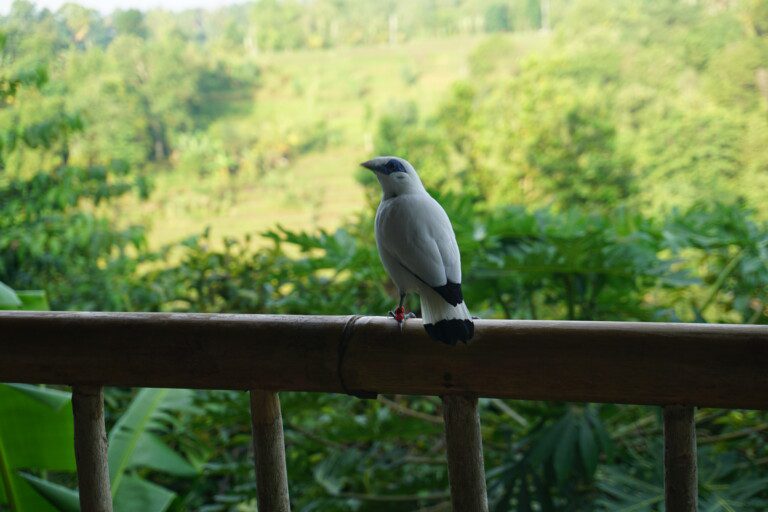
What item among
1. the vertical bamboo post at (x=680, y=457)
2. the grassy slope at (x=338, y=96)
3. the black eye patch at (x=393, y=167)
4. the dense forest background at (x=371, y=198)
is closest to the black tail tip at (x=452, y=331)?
the vertical bamboo post at (x=680, y=457)

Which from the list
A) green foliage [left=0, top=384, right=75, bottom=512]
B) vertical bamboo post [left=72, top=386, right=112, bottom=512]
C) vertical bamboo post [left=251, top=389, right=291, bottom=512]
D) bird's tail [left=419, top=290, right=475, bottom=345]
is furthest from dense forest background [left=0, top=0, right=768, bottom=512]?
bird's tail [left=419, top=290, right=475, bottom=345]

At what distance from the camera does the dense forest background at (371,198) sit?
1.35 m

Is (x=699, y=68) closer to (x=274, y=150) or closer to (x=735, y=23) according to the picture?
(x=735, y=23)

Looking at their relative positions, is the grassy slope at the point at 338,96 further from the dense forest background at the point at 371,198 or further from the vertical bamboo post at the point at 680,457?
the vertical bamboo post at the point at 680,457

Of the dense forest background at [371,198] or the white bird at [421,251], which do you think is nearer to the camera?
the white bird at [421,251]

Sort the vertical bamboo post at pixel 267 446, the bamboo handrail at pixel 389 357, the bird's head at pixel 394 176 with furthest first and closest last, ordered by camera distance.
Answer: the bird's head at pixel 394 176
the vertical bamboo post at pixel 267 446
the bamboo handrail at pixel 389 357

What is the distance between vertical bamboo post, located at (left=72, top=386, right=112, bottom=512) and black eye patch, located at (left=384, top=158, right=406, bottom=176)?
1.13ft

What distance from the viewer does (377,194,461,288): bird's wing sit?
2.26 ft

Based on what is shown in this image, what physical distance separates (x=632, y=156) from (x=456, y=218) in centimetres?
291

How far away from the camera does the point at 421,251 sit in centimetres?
71

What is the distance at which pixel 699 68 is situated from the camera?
4359 mm

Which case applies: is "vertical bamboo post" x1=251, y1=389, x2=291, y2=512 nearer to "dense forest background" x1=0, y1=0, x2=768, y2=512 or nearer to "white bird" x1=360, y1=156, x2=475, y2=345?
"white bird" x1=360, y1=156, x2=475, y2=345

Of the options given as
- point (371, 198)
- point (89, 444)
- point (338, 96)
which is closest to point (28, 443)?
point (89, 444)

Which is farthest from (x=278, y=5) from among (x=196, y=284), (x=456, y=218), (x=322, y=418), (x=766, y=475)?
(x=766, y=475)
